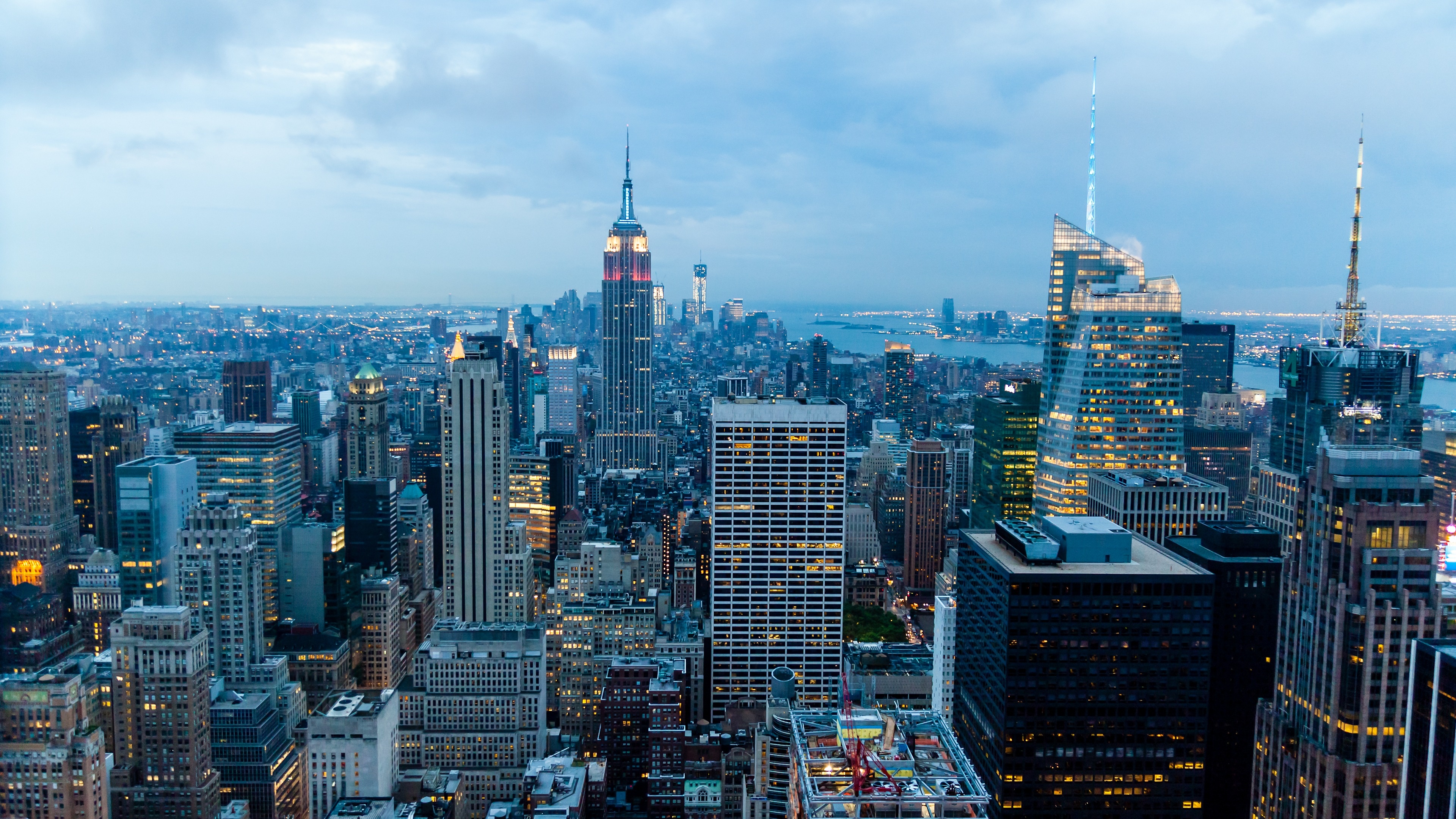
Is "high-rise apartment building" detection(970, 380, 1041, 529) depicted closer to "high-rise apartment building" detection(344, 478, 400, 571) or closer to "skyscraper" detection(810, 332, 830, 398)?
"high-rise apartment building" detection(344, 478, 400, 571)

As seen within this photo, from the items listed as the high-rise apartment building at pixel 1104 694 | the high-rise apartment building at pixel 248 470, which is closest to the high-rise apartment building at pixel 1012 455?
the high-rise apartment building at pixel 1104 694

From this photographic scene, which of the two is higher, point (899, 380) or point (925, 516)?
point (899, 380)

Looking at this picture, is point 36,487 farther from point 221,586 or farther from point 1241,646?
point 1241,646

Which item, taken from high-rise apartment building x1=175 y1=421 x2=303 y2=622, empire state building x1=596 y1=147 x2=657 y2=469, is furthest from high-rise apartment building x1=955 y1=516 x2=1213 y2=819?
empire state building x1=596 y1=147 x2=657 y2=469

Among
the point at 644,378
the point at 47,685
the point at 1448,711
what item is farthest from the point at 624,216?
the point at 1448,711

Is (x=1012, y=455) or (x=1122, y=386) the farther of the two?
(x=1012, y=455)

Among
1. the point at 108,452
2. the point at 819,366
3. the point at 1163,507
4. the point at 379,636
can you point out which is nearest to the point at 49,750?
the point at 379,636
